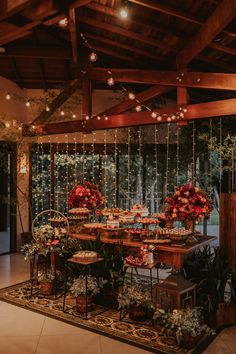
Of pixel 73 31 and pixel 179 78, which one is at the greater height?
pixel 73 31

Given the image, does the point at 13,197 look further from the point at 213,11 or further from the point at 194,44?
the point at 213,11

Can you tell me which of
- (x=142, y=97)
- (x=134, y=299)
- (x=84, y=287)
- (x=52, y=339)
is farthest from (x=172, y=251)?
(x=142, y=97)

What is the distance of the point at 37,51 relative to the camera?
728 centimetres

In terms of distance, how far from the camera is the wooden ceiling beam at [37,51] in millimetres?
7195

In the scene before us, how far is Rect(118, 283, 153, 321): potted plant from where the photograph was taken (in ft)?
15.4

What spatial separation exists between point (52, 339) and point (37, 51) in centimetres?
525

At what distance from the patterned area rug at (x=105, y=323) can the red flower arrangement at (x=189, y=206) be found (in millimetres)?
1426

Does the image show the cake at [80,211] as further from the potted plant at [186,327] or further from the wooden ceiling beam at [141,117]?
the potted plant at [186,327]

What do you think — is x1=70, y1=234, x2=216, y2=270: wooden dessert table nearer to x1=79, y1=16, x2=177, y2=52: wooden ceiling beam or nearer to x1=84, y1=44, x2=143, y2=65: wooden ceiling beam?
x1=79, y1=16, x2=177, y2=52: wooden ceiling beam

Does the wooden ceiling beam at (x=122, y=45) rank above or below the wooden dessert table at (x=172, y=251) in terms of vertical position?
above

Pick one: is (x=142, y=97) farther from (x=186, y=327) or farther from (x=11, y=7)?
(x=186, y=327)

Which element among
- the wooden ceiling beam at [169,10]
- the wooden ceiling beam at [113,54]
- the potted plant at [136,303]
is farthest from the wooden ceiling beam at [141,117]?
the potted plant at [136,303]

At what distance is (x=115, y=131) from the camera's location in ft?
30.9

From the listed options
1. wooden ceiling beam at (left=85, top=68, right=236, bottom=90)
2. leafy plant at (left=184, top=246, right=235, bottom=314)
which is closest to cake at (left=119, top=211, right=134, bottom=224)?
leafy plant at (left=184, top=246, right=235, bottom=314)
